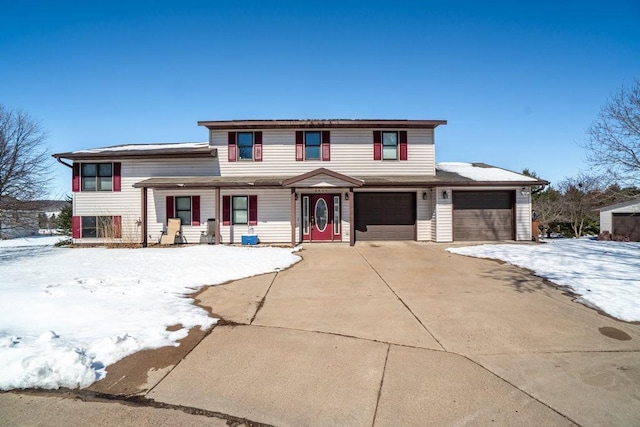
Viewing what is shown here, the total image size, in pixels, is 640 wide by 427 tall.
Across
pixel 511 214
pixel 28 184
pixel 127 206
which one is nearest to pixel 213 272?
pixel 127 206

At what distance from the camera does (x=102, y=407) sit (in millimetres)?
2578

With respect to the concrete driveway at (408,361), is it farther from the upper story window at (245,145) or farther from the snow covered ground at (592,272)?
the upper story window at (245,145)

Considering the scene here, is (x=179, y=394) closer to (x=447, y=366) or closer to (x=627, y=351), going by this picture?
(x=447, y=366)

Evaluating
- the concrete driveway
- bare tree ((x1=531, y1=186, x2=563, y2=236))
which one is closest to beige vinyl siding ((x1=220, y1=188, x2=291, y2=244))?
the concrete driveway

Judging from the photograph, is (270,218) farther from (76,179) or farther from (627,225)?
(627,225)

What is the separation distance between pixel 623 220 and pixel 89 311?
31446 mm

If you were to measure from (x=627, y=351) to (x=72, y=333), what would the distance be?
6775 mm

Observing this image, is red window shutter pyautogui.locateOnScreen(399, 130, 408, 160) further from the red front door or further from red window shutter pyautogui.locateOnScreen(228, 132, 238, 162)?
red window shutter pyautogui.locateOnScreen(228, 132, 238, 162)

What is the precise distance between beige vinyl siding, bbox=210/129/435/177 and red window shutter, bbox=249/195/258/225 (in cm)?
129

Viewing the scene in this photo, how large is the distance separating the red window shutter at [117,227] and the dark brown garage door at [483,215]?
1557 centimetres

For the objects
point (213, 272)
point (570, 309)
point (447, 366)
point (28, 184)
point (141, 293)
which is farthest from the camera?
point (28, 184)

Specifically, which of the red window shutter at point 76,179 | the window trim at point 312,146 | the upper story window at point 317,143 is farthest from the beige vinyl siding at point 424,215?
the red window shutter at point 76,179

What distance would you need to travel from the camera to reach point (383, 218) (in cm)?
1466

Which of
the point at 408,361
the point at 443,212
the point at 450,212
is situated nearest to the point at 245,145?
the point at 443,212
